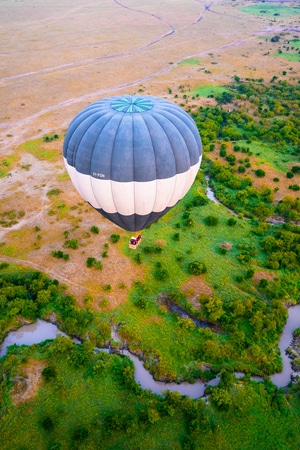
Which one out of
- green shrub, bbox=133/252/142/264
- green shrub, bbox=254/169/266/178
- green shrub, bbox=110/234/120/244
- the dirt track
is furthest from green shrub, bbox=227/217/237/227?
green shrub, bbox=110/234/120/244

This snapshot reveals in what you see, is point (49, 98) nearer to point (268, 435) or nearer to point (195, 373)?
point (195, 373)

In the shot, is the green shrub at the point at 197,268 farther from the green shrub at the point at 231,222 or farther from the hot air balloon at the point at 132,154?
the hot air balloon at the point at 132,154

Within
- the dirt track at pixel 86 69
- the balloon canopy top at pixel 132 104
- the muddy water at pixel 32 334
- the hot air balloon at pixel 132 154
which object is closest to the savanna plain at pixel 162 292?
the dirt track at pixel 86 69

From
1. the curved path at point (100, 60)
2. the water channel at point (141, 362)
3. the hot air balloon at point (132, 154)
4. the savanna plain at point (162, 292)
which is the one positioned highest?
the hot air balloon at point (132, 154)

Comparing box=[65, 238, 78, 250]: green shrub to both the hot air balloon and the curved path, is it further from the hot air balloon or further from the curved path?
the curved path

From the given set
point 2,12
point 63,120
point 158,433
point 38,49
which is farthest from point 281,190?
point 2,12
